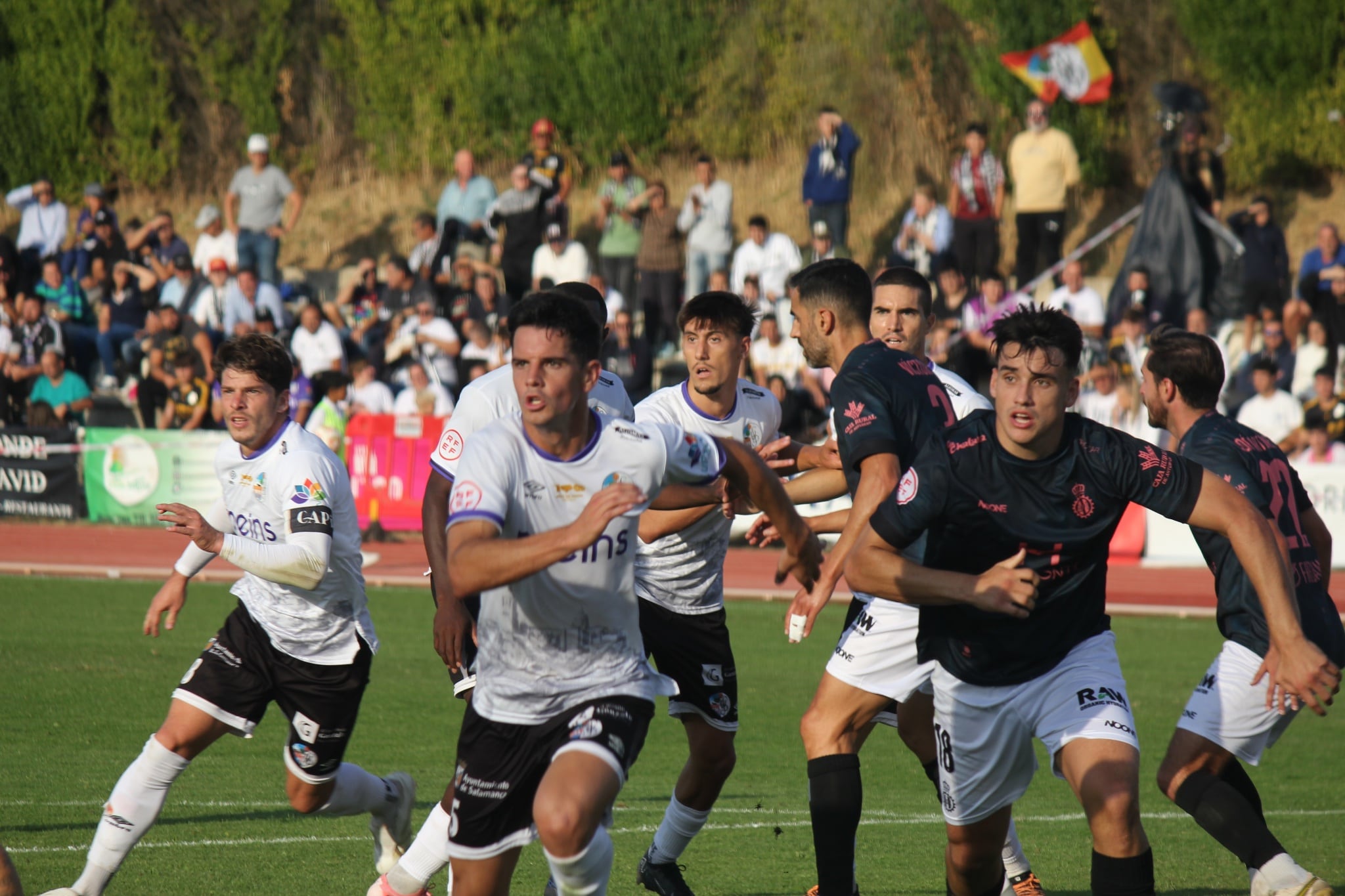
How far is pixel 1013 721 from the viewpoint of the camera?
557 cm

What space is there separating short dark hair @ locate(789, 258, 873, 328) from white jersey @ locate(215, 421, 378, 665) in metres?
2.17

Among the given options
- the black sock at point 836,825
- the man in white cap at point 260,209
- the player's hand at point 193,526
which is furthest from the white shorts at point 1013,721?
the man in white cap at point 260,209

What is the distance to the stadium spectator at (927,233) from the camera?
22234mm

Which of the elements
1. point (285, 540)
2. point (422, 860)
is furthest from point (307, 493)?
point (422, 860)

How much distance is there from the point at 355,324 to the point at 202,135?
16132 mm

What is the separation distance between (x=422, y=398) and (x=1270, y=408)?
10570 millimetres

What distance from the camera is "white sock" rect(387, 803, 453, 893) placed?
19.7 ft

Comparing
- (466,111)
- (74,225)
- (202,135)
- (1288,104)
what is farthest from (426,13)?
(1288,104)

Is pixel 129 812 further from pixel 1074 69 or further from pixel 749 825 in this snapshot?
pixel 1074 69

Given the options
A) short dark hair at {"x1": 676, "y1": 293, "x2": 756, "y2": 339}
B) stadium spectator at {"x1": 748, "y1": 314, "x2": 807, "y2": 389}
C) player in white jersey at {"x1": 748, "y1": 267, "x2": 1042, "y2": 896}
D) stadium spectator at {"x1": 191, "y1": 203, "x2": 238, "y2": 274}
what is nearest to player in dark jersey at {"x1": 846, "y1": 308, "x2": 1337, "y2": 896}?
player in white jersey at {"x1": 748, "y1": 267, "x2": 1042, "y2": 896}

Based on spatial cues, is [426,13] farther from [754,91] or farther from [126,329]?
[126,329]

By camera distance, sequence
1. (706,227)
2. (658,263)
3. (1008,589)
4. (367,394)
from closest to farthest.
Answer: (1008,589) < (367,394) < (658,263) < (706,227)

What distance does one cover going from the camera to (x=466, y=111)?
35031 mm

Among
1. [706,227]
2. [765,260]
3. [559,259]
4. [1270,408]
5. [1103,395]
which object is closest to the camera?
[1270,408]
